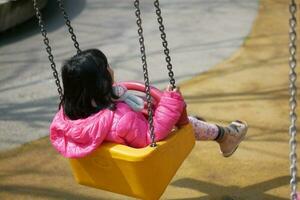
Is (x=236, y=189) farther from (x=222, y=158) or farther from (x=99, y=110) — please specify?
(x=99, y=110)

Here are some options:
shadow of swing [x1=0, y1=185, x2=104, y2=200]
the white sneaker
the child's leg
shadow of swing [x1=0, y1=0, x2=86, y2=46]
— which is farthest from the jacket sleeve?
shadow of swing [x1=0, y1=0, x2=86, y2=46]

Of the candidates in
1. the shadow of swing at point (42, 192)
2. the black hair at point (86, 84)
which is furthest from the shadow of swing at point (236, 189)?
the black hair at point (86, 84)

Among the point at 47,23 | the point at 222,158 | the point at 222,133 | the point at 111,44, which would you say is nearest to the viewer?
the point at 222,133

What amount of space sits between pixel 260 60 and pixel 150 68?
39.4 inches

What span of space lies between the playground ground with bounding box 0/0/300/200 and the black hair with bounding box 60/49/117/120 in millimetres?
859

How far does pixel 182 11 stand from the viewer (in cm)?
617

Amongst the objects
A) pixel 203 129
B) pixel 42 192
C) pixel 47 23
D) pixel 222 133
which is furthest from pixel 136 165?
pixel 47 23

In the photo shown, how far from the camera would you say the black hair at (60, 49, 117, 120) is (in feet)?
6.59

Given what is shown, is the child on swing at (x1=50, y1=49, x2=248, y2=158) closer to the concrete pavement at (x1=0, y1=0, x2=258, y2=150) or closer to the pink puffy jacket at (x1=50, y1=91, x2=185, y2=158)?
the pink puffy jacket at (x1=50, y1=91, x2=185, y2=158)

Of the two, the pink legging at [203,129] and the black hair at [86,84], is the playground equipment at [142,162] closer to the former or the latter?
the black hair at [86,84]

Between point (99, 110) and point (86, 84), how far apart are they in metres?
0.13

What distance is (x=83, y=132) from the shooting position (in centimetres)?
205

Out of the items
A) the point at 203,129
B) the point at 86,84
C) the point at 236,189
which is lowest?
the point at 236,189

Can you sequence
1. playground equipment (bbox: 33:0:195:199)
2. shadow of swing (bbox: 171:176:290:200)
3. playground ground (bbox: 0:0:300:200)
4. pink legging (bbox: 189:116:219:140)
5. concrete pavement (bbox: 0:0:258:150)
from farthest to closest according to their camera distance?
concrete pavement (bbox: 0:0:258:150) < playground ground (bbox: 0:0:300:200) < shadow of swing (bbox: 171:176:290:200) < pink legging (bbox: 189:116:219:140) < playground equipment (bbox: 33:0:195:199)
